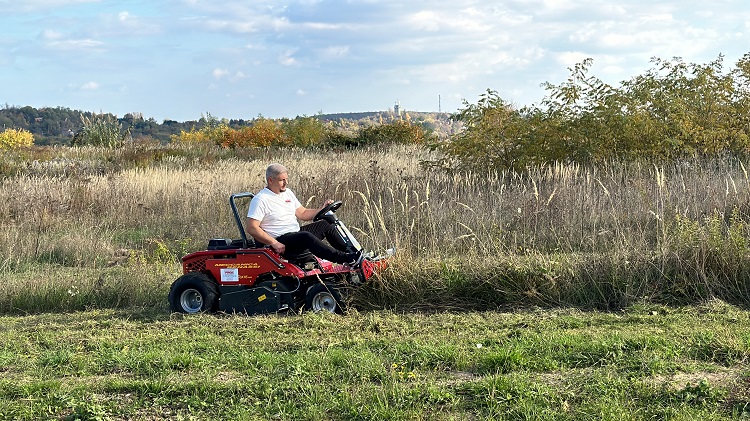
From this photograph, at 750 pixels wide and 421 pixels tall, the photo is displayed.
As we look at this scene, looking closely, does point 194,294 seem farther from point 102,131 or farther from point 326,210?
point 102,131

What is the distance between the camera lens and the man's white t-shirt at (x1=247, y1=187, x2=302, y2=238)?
7758mm

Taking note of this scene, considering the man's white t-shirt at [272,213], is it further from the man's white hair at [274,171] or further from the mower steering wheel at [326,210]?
the mower steering wheel at [326,210]

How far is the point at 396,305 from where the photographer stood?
7.57 metres

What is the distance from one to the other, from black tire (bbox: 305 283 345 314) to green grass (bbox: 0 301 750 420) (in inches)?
16.0

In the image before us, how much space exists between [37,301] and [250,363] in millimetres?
4199

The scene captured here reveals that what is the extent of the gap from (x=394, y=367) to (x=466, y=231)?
4.39 meters

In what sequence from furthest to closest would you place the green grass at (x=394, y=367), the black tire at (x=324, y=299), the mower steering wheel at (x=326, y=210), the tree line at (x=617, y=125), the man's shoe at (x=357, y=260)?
the tree line at (x=617, y=125)
the mower steering wheel at (x=326, y=210)
the man's shoe at (x=357, y=260)
the black tire at (x=324, y=299)
the green grass at (x=394, y=367)

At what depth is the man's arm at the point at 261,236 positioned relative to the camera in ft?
24.9

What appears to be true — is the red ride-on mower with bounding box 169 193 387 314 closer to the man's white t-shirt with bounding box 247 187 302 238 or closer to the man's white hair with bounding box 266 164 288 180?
the man's white t-shirt with bounding box 247 187 302 238

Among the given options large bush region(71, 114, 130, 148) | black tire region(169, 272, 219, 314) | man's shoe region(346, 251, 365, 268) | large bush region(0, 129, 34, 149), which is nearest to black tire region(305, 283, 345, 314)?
man's shoe region(346, 251, 365, 268)

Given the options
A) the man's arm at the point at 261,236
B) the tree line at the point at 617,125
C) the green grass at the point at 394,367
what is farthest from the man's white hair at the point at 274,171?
the tree line at the point at 617,125

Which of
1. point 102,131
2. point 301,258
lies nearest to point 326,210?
point 301,258

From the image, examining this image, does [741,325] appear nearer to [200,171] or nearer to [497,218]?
[497,218]

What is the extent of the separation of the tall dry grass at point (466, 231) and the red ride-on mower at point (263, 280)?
1.08 ft
